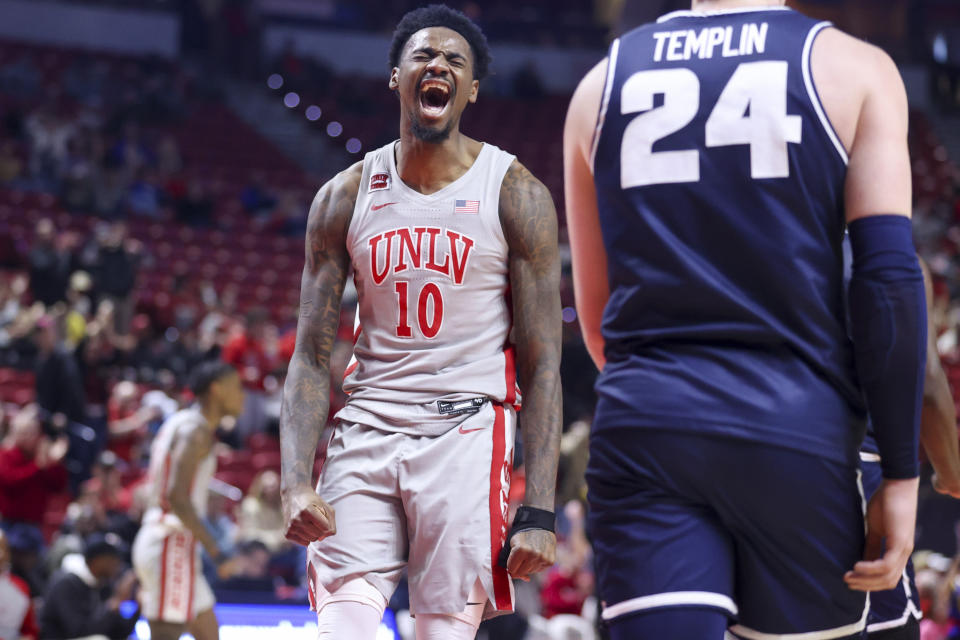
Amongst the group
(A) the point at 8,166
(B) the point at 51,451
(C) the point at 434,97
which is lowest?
(B) the point at 51,451

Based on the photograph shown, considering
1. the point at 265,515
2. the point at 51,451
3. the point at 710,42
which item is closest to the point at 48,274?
the point at 51,451

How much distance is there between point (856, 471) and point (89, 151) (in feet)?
50.7

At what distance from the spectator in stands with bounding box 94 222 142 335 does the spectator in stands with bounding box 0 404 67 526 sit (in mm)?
3575

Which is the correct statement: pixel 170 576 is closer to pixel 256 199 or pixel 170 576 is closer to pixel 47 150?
pixel 47 150

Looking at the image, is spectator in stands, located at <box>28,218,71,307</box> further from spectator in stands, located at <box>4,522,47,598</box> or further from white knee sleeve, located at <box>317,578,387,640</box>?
white knee sleeve, located at <box>317,578,387,640</box>

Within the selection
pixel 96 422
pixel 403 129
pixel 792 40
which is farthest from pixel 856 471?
pixel 96 422

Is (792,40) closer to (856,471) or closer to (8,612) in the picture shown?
(856,471)

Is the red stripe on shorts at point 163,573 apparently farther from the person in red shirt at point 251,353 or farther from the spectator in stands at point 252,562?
the person in red shirt at point 251,353

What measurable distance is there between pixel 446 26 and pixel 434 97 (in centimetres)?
21

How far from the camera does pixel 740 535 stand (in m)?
2.04

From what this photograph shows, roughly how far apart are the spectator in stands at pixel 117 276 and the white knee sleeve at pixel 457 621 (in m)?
9.62

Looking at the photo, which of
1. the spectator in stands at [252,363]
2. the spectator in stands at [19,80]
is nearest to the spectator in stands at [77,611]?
the spectator in stands at [252,363]

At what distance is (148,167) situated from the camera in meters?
16.8

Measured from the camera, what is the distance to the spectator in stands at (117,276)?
460 inches
